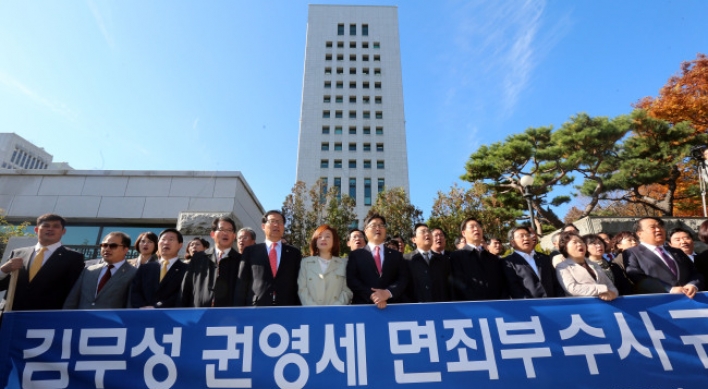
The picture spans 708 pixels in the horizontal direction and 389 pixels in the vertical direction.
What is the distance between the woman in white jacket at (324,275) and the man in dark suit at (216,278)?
1.88 ft

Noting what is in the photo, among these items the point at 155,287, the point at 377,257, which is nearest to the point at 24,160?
the point at 155,287

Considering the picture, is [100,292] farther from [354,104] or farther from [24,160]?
[24,160]

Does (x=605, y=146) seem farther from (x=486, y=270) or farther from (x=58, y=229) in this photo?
(x=58, y=229)

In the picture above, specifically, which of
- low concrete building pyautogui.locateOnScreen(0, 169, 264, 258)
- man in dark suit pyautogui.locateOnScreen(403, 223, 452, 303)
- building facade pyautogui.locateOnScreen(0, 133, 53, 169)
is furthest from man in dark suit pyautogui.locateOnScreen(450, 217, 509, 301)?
building facade pyautogui.locateOnScreen(0, 133, 53, 169)

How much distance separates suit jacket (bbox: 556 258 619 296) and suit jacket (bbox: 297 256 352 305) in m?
1.93

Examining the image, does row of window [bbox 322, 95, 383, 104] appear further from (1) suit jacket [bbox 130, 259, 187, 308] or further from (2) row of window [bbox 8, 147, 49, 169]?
(2) row of window [bbox 8, 147, 49, 169]

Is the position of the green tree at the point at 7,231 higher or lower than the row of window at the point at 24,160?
lower

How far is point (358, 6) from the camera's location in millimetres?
46469

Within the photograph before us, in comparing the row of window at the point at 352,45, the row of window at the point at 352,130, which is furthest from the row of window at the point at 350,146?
the row of window at the point at 352,45

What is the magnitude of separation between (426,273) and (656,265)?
2.11m

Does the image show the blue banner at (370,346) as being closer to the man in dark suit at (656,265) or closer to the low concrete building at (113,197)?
the man in dark suit at (656,265)

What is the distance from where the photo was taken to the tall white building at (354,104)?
1422 inches

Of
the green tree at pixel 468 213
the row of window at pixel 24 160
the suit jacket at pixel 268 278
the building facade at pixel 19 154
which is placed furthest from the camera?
the row of window at pixel 24 160

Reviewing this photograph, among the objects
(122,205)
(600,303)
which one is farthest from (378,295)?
(122,205)
